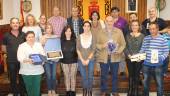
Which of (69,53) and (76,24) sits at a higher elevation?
(76,24)

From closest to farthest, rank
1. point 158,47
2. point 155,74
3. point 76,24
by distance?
point 158,47
point 155,74
point 76,24

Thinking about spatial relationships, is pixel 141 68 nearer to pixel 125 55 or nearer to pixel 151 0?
pixel 125 55

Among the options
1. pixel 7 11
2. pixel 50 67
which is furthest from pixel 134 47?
pixel 7 11

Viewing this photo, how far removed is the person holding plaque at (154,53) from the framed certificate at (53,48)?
55.7 inches

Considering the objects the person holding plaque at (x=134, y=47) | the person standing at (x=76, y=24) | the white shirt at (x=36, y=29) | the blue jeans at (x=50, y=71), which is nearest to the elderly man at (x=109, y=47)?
the person holding plaque at (x=134, y=47)

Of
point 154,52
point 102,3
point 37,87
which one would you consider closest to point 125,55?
point 154,52

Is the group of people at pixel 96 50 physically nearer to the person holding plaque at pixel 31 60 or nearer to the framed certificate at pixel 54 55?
the framed certificate at pixel 54 55

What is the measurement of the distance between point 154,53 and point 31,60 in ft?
6.36

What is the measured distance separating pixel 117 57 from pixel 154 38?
0.80m

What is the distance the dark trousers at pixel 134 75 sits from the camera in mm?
5754

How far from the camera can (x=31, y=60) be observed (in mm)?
4977

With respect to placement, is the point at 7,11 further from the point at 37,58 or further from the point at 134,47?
the point at 134,47

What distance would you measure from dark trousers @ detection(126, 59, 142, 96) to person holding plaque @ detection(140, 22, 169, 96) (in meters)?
0.34

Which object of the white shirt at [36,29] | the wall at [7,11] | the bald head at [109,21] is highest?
the wall at [7,11]
